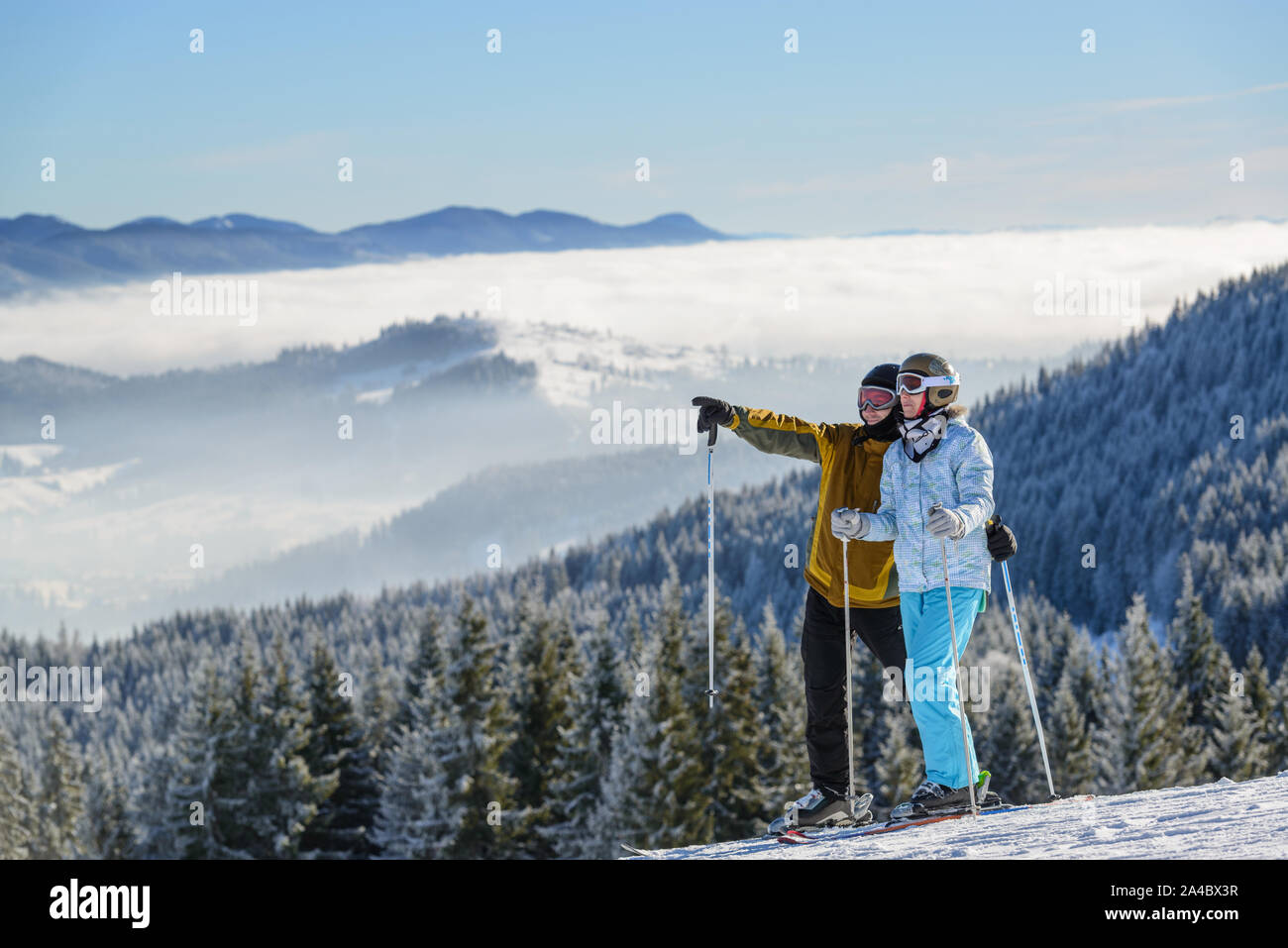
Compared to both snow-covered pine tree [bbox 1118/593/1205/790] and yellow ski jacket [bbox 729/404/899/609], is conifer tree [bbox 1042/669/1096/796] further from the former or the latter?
yellow ski jacket [bbox 729/404/899/609]

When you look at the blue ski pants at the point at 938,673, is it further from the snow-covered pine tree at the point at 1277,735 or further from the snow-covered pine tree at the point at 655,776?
the snow-covered pine tree at the point at 1277,735

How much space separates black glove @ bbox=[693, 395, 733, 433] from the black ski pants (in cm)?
115

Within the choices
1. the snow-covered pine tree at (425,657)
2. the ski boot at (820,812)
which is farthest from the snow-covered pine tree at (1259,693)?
the ski boot at (820,812)

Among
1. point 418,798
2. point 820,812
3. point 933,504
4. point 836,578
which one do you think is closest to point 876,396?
point 933,504

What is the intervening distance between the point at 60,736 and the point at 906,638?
185ft

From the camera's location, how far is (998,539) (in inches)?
296

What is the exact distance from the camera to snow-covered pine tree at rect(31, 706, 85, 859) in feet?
178

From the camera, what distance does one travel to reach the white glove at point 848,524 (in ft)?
23.6

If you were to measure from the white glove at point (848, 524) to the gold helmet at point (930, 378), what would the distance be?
2.48ft

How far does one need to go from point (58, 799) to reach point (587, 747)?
3286cm

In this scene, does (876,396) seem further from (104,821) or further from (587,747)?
(104,821)

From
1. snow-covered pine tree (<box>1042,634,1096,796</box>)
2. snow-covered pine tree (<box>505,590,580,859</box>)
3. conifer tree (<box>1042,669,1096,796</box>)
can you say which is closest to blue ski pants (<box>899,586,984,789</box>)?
snow-covered pine tree (<box>505,590,580,859</box>)
